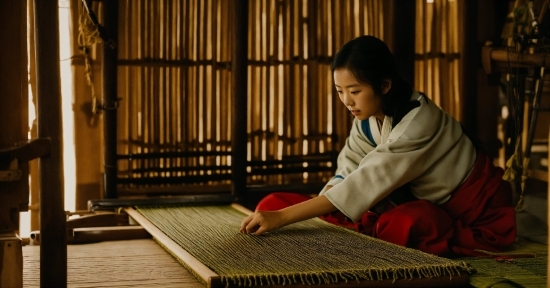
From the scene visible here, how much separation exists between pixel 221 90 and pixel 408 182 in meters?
1.69

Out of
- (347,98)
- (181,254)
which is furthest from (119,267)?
(347,98)

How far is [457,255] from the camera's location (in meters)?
3.50

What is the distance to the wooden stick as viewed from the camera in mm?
2764

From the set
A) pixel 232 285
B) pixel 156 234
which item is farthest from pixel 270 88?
pixel 232 285

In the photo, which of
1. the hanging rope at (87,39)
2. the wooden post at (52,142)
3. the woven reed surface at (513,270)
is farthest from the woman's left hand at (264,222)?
the hanging rope at (87,39)

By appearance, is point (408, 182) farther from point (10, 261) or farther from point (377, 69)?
point (10, 261)

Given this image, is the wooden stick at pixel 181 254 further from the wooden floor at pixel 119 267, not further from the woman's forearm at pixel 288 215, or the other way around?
the woman's forearm at pixel 288 215

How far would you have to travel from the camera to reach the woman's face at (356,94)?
3.49m

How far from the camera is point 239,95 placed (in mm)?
4727

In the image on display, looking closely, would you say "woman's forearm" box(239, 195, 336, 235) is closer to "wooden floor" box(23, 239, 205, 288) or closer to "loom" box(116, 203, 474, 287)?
"loom" box(116, 203, 474, 287)

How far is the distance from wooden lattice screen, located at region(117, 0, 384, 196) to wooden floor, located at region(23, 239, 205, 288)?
116 centimetres

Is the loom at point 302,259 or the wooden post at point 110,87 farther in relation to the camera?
the wooden post at point 110,87

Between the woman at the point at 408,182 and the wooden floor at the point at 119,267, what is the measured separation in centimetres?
40

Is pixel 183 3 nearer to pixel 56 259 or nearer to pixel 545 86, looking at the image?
pixel 545 86
